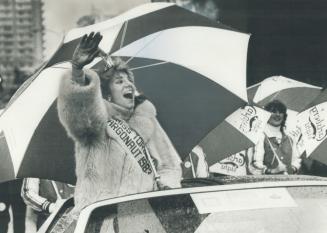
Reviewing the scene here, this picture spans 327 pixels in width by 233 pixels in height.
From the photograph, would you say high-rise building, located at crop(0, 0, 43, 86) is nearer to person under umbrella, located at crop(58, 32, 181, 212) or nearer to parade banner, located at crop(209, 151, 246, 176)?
parade banner, located at crop(209, 151, 246, 176)

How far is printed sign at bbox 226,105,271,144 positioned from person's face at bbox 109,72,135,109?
2.16 meters

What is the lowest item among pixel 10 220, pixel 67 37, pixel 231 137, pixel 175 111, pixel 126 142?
pixel 10 220

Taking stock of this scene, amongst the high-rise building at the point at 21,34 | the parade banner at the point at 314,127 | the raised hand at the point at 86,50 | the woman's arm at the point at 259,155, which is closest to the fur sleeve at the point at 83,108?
the raised hand at the point at 86,50

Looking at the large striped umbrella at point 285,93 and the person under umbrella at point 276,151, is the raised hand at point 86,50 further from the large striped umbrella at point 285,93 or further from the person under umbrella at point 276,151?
the large striped umbrella at point 285,93

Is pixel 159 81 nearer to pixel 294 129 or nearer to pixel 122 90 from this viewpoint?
pixel 122 90

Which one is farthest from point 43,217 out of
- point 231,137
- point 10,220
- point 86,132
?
point 231,137

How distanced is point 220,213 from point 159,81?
203 cm

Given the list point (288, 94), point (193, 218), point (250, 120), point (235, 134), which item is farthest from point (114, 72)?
point (288, 94)

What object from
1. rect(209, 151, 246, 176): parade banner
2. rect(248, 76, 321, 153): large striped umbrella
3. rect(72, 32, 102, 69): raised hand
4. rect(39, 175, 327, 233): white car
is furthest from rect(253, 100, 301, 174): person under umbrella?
rect(39, 175, 327, 233): white car

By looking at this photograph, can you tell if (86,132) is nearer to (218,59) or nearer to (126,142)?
(126,142)

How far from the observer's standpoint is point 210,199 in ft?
13.0

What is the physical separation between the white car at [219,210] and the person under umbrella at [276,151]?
4.87 m

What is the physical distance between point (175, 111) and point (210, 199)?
72.6 inches

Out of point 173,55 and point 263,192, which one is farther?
point 173,55
